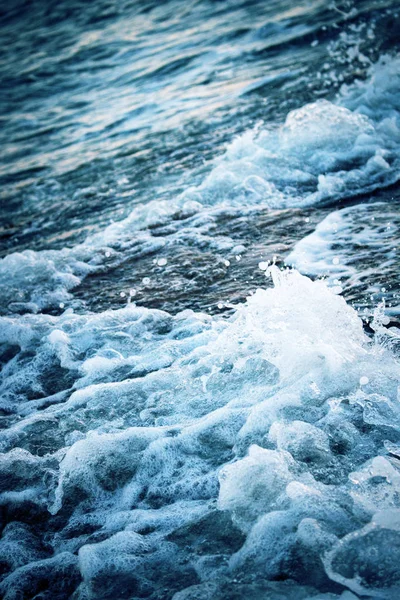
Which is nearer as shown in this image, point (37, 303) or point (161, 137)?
point (37, 303)

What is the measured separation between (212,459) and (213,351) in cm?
86

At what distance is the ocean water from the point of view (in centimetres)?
202

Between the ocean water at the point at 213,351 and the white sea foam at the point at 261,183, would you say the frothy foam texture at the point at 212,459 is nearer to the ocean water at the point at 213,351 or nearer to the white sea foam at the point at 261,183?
the ocean water at the point at 213,351

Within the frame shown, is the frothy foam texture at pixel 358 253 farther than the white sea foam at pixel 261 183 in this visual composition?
No

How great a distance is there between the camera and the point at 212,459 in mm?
2465

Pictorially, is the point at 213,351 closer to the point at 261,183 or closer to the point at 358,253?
the point at 358,253

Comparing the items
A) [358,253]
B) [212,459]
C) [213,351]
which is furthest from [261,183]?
[212,459]

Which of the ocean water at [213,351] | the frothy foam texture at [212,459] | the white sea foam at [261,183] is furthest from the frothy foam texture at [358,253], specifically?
the white sea foam at [261,183]

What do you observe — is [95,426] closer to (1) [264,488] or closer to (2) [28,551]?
(2) [28,551]

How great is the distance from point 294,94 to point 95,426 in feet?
20.3

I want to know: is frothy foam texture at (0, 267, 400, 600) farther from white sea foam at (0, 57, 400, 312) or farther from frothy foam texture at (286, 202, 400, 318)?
white sea foam at (0, 57, 400, 312)

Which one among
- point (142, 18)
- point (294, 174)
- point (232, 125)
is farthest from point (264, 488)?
point (142, 18)

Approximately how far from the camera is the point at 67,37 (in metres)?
16.7

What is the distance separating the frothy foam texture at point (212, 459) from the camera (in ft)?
6.32
